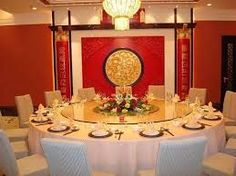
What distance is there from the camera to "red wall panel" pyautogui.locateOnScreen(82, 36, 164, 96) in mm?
8906

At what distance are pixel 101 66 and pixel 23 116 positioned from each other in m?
3.46

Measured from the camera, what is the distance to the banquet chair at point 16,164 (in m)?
3.67

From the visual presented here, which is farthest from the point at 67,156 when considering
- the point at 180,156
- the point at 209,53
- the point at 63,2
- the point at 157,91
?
the point at 209,53

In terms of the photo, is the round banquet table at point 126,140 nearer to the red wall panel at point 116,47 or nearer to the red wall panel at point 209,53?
the red wall panel at point 116,47

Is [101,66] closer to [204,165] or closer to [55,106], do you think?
[55,106]

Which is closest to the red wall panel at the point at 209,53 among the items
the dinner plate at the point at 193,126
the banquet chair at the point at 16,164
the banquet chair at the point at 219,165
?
the dinner plate at the point at 193,126

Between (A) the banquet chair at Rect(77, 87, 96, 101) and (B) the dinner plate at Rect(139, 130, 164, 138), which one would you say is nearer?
(B) the dinner plate at Rect(139, 130, 164, 138)

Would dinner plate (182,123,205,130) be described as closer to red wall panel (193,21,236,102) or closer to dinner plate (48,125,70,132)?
dinner plate (48,125,70,132)

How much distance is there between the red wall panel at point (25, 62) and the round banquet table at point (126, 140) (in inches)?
176

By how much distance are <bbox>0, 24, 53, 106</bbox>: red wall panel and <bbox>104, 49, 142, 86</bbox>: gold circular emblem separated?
1774 millimetres

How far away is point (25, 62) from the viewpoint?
958 cm

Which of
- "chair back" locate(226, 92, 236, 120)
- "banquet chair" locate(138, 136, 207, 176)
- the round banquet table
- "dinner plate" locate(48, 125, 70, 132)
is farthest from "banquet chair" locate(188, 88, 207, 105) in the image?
"banquet chair" locate(138, 136, 207, 176)

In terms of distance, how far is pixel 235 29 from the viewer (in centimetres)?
923

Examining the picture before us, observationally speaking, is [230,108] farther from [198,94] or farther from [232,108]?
[198,94]
